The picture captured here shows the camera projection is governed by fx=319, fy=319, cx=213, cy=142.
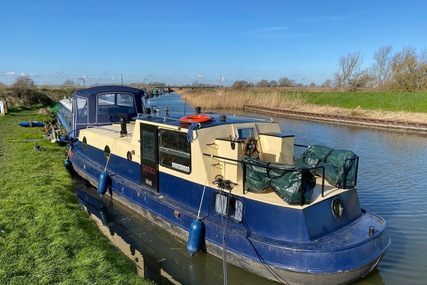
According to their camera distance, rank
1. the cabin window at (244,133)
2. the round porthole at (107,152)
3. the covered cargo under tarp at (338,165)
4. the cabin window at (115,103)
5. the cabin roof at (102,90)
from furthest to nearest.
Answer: the cabin window at (115,103) < the cabin roof at (102,90) < the round porthole at (107,152) < the cabin window at (244,133) < the covered cargo under tarp at (338,165)

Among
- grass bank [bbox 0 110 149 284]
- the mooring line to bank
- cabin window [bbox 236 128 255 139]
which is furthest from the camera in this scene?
the mooring line to bank

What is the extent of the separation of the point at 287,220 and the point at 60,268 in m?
3.68

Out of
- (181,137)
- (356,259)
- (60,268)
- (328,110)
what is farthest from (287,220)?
(328,110)

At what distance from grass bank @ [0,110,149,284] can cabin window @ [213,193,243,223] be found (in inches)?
71.6

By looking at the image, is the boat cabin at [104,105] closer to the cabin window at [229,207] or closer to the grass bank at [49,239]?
the grass bank at [49,239]

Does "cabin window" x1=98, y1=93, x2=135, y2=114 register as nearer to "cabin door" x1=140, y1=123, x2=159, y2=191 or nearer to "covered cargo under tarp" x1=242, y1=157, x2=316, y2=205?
"cabin door" x1=140, y1=123, x2=159, y2=191

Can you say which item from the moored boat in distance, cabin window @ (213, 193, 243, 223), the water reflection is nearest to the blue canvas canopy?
the moored boat in distance

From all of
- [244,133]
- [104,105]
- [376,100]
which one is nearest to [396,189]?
[244,133]

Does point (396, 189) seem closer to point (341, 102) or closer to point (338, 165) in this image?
point (338, 165)

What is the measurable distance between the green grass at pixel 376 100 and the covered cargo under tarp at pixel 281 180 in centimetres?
2955

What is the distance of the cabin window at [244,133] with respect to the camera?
6696mm

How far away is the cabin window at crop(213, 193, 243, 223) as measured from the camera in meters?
5.81

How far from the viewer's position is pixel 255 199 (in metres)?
5.54

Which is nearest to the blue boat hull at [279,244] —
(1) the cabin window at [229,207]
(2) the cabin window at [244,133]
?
(1) the cabin window at [229,207]
